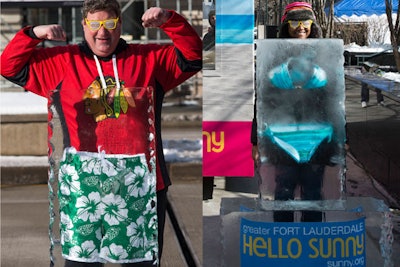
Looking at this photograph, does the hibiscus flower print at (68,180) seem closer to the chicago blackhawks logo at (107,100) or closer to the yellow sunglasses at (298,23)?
the chicago blackhawks logo at (107,100)

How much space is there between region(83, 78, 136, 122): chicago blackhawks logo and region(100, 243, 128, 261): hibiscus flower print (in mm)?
466

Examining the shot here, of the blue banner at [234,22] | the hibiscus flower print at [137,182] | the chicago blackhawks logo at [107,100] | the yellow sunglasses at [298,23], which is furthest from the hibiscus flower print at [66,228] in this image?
the yellow sunglasses at [298,23]

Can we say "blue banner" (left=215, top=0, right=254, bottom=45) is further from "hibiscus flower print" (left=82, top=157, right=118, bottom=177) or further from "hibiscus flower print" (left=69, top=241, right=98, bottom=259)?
"hibiscus flower print" (left=69, top=241, right=98, bottom=259)

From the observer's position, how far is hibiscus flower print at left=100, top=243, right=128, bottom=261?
128 inches

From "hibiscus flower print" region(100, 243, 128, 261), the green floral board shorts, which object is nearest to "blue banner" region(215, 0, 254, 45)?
the green floral board shorts

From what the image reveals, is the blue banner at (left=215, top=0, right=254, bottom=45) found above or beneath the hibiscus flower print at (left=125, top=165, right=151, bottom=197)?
above

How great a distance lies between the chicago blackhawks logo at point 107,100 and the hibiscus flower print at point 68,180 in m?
0.21

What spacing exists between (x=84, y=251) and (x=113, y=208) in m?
0.19

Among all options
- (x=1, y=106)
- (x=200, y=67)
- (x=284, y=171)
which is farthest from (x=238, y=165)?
(x=1, y=106)

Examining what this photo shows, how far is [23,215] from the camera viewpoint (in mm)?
6789

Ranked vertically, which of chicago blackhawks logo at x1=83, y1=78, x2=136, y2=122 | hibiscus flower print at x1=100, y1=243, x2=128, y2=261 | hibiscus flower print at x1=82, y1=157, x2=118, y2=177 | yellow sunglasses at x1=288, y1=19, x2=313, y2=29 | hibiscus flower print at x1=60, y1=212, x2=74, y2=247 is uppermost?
yellow sunglasses at x1=288, y1=19, x2=313, y2=29

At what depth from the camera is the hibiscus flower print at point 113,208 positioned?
322cm

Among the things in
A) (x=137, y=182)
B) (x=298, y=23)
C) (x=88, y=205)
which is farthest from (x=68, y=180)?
(x=298, y=23)

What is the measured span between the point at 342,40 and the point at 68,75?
1.01 m
